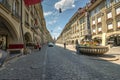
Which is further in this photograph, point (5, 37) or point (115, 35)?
point (115, 35)

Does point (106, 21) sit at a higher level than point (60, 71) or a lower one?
higher

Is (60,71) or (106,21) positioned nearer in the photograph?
(60,71)

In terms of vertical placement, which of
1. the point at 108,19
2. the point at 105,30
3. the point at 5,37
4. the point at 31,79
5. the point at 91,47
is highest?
the point at 108,19

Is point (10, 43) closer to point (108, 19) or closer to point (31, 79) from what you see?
point (31, 79)

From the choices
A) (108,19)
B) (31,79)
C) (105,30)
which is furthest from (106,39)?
(31,79)

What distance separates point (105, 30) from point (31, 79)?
97.0ft

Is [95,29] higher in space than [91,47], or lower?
higher

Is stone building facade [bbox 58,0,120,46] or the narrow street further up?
stone building facade [bbox 58,0,120,46]

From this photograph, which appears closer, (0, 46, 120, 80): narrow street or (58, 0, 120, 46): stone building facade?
(0, 46, 120, 80): narrow street

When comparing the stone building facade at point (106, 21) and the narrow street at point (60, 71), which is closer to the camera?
the narrow street at point (60, 71)

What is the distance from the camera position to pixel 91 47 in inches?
610

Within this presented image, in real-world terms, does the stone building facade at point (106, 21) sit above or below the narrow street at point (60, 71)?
above

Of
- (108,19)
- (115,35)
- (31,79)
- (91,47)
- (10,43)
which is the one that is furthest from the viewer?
(108,19)

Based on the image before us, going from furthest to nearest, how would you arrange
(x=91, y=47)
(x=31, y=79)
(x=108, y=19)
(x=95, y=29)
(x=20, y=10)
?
(x=95, y=29)
(x=108, y=19)
(x=20, y=10)
(x=91, y=47)
(x=31, y=79)
